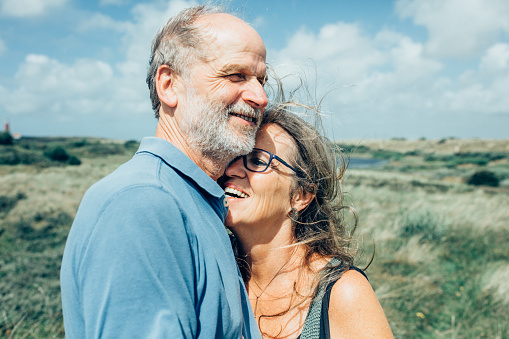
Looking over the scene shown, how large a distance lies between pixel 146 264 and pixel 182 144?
2.98 ft

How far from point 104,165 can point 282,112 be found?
2686 cm

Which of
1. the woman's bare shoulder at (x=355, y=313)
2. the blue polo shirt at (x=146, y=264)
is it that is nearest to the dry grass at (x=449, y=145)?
the woman's bare shoulder at (x=355, y=313)

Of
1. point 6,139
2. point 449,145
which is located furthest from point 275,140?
point 449,145

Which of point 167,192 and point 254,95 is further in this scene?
point 254,95

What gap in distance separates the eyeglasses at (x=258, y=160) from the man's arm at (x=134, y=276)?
1294 mm

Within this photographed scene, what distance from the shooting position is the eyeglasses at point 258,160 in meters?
2.45

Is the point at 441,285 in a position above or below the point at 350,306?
below

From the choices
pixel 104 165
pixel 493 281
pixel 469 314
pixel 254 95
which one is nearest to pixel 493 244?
pixel 493 281

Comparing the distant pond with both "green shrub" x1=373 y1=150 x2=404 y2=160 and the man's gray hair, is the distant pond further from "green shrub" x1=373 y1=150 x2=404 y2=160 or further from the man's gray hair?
the man's gray hair

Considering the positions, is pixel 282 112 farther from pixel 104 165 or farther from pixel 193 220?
pixel 104 165

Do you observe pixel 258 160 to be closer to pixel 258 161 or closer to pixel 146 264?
pixel 258 161

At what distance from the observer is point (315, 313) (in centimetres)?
206

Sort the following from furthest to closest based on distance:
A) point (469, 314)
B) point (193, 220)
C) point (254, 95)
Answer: point (469, 314) < point (254, 95) < point (193, 220)

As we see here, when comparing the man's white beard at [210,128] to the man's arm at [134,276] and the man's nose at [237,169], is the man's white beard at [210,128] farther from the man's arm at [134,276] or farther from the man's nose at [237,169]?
the man's arm at [134,276]
